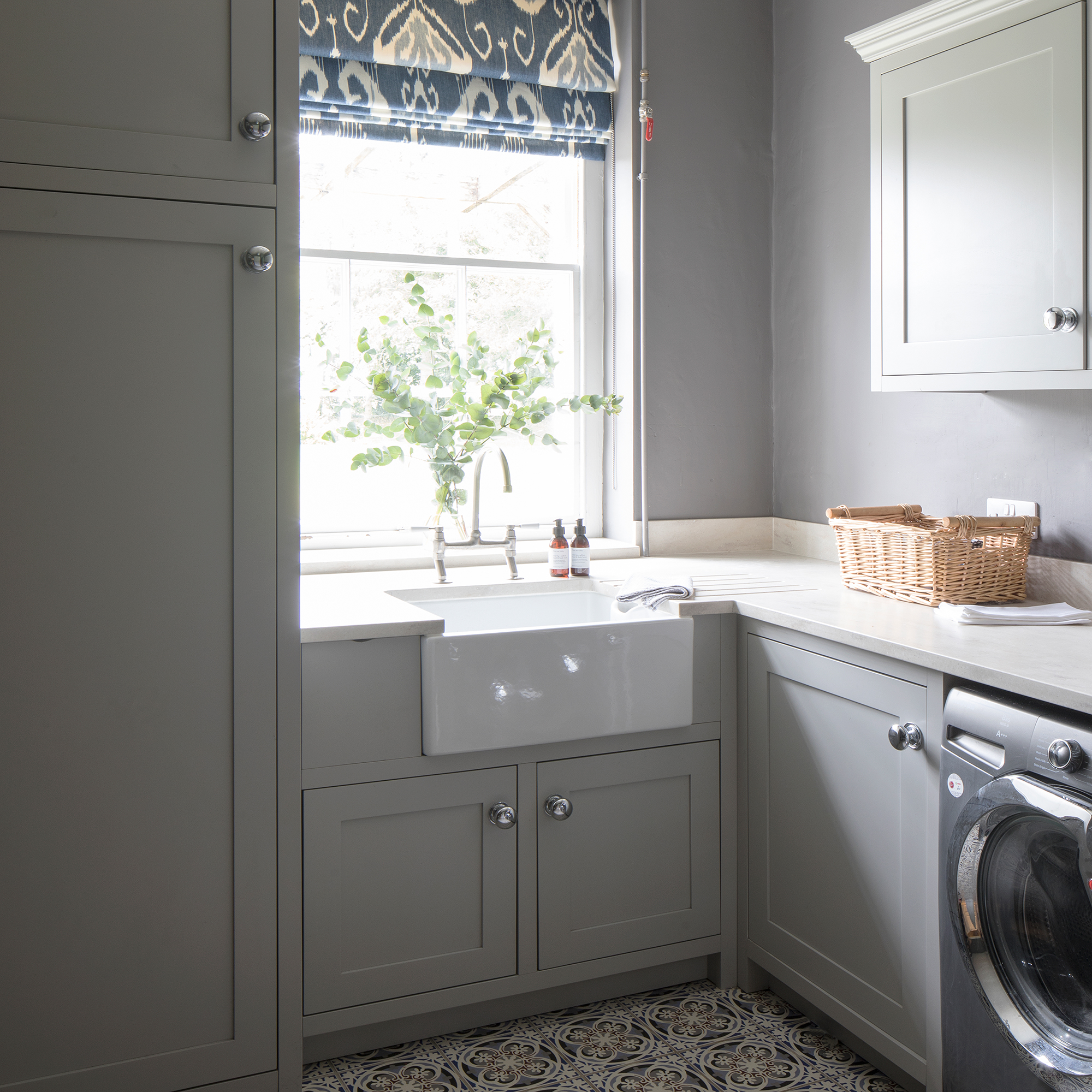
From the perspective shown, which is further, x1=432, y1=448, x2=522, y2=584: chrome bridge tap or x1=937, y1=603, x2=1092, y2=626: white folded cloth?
x1=432, y1=448, x2=522, y2=584: chrome bridge tap

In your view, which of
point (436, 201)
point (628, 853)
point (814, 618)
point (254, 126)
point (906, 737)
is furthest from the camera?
point (436, 201)

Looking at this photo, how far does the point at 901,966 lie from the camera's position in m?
1.85

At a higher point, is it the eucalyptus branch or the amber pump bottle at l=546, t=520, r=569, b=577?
the eucalyptus branch

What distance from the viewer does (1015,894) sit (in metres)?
1.57

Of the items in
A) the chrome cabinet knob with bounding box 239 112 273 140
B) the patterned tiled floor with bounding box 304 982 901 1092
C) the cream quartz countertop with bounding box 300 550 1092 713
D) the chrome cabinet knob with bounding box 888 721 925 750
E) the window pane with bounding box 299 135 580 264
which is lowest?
the patterned tiled floor with bounding box 304 982 901 1092

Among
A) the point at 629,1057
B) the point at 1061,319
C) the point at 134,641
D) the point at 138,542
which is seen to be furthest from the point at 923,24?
the point at 629,1057

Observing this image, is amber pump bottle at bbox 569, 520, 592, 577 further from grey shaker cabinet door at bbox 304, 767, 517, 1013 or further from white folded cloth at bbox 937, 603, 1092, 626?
white folded cloth at bbox 937, 603, 1092, 626

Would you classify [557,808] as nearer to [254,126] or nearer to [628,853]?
[628,853]

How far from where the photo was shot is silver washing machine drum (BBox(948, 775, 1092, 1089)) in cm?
145

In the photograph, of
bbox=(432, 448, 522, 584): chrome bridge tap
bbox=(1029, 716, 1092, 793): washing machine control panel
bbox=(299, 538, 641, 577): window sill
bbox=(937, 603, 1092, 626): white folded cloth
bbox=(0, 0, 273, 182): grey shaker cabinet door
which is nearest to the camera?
bbox=(1029, 716, 1092, 793): washing machine control panel

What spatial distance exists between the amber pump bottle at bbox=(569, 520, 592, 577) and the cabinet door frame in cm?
52

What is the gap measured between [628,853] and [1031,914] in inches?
34.5

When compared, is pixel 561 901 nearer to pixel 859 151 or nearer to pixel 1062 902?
pixel 1062 902

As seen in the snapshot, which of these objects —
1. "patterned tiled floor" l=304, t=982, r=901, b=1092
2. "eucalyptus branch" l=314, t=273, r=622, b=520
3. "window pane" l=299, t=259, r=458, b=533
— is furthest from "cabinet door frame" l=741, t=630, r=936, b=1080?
"window pane" l=299, t=259, r=458, b=533
